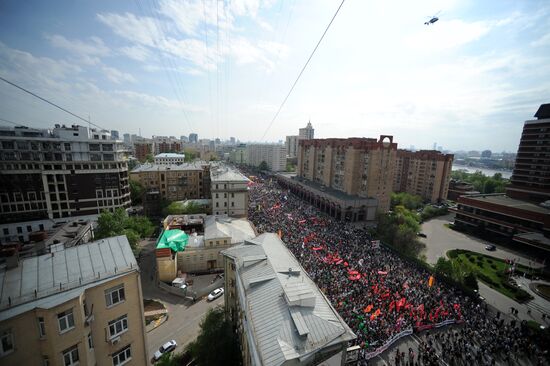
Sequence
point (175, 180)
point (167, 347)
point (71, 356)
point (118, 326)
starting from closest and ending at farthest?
point (71, 356) < point (118, 326) < point (167, 347) < point (175, 180)

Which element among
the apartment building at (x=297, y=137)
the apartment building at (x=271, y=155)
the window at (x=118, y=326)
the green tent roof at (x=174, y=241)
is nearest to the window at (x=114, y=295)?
the window at (x=118, y=326)

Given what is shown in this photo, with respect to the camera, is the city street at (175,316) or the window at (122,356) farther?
the city street at (175,316)

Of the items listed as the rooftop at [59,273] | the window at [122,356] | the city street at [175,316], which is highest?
the rooftop at [59,273]

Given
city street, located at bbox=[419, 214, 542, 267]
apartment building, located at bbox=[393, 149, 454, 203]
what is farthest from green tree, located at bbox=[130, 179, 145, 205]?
apartment building, located at bbox=[393, 149, 454, 203]

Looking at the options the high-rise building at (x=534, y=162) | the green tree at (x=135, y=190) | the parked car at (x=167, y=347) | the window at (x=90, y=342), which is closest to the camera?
the window at (x=90, y=342)

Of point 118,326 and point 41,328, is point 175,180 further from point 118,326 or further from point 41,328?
point 41,328

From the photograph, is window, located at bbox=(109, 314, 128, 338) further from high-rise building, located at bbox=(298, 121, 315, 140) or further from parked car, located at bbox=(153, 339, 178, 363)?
high-rise building, located at bbox=(298, 121, 315, 140)

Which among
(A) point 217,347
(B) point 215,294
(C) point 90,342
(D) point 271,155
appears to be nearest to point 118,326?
(C) point 90,342

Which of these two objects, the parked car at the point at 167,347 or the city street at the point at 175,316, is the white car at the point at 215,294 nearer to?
the city street at the point at 175,316
